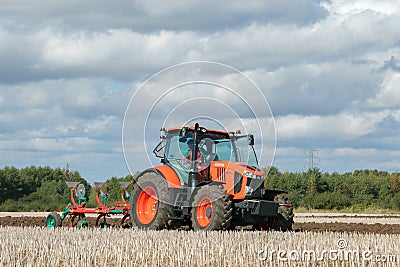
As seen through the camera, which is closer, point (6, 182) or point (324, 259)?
point (324, 259)

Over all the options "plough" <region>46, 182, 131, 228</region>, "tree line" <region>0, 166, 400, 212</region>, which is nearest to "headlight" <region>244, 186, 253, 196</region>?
"plough" <region>46, 182, 131, 228</region>

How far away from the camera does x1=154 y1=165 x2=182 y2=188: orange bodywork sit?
14.7 metres

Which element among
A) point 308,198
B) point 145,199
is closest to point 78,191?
point 145,199

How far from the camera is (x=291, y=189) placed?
56938 mm

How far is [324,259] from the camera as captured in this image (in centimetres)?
920

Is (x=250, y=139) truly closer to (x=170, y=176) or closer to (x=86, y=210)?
(x=170, y=176)

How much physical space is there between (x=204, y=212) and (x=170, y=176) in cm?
137

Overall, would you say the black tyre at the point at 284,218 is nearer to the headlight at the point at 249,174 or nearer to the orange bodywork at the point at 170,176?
the headlight at the point at 249,174

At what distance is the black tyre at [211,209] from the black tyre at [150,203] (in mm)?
888

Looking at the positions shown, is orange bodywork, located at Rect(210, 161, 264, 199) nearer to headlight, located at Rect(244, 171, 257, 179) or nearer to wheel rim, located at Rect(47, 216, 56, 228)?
headlight, located at Rect(244, 171, 257, 179)

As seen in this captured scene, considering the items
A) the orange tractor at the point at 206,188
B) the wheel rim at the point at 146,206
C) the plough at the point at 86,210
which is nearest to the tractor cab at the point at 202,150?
the orange tractor at the point at 206,188

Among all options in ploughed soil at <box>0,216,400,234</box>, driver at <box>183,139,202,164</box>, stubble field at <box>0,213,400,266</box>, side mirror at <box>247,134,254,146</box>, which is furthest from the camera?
ploughed soil at <box>0,216,400,234</box>

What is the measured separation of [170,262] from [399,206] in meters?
41.6

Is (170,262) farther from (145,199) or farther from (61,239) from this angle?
(145,199)
